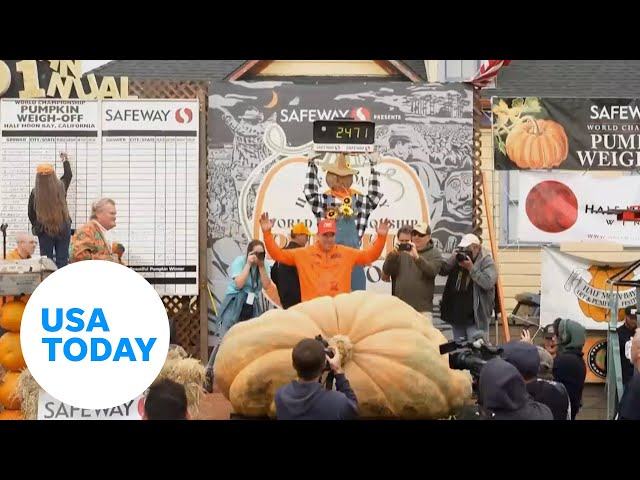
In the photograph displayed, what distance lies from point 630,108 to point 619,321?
1547mm

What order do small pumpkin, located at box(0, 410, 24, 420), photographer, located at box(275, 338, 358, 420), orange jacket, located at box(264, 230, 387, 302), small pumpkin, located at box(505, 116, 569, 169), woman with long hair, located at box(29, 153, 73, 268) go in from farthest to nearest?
1. small pumpkin, located at box(505, 116, 569, 169)
2. woman with long hair, located at box(29, 153, 73, 268)
3. orange jacket, located at box(264, 230, 387, 302)
4. small pumpkin, located at box(0, 410, 24, 420)
5. photographer, located at box(275, 338, 358, 420)

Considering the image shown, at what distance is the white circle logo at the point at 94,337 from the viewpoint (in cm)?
684

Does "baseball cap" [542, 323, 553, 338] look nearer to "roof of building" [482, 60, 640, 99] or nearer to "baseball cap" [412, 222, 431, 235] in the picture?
"baseball cap" [412, 222, 431, 235]

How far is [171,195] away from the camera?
8.09 m

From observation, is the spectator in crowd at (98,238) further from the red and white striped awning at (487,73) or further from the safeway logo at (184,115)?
the red and white striped awning at (487,73)

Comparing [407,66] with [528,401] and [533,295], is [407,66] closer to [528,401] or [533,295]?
[533,295]

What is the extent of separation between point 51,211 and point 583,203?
3.80 meters

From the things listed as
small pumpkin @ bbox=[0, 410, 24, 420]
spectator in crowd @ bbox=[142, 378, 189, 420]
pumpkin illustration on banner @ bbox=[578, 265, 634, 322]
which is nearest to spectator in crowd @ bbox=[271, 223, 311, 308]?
spectator in crowd @ bbox=[142, 378, 189, 420]

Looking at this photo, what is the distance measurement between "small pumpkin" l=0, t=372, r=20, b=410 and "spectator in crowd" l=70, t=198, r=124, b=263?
89 centimetres

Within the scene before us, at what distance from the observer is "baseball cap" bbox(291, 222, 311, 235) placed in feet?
26.4

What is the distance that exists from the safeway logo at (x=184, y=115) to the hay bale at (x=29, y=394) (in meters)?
2.02

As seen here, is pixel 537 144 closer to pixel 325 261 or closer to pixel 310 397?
pixel 325 261

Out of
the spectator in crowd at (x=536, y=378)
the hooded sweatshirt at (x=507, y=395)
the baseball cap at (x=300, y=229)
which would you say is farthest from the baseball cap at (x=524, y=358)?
the baseball cap at (x=300, y=229)

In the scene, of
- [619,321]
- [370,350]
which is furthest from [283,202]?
[619,321]
